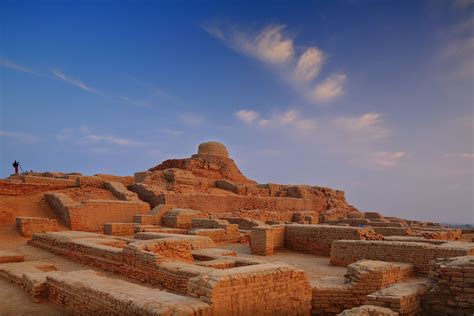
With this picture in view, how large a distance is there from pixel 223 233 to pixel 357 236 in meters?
4.97

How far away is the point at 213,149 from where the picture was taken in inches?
1372

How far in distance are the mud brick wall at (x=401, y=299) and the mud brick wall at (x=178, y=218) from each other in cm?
1109

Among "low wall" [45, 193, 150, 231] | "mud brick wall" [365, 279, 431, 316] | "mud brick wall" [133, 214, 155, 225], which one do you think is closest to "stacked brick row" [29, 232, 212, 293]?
"mud brick wall" [365, 279, 431, 316]

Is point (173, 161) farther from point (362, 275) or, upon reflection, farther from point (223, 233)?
point (362, 275)

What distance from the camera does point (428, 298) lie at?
17.3 ft

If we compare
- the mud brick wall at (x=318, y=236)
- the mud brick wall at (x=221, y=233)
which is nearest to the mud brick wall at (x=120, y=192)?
the mud brick wall at (x=221, y=233)

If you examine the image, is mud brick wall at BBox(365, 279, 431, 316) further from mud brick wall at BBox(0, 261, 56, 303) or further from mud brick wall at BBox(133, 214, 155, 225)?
mud brick wall at BBox(133, 214, 155, 225)

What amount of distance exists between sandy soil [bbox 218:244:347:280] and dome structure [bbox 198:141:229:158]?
73.6 ft

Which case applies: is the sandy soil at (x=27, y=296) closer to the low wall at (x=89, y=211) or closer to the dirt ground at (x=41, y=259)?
the dirt ground at (x=41, y=259)

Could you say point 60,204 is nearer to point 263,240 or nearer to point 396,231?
point 263,240

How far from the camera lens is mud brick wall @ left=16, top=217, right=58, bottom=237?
40.1 ft

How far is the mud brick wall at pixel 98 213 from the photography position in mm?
14211

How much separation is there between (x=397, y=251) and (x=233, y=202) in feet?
50.8

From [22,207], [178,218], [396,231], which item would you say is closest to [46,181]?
[22,207]
